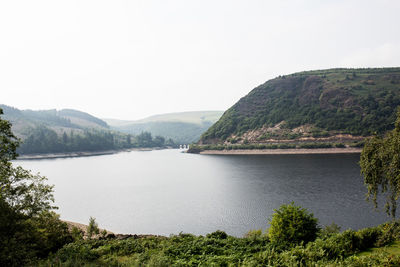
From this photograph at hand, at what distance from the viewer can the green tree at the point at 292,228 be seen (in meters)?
20.1

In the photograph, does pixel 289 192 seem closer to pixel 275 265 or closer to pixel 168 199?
pixel 168 199

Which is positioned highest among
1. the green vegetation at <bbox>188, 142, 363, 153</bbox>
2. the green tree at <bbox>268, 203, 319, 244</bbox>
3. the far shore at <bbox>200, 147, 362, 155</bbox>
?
the green vegetation at <bbox>188, 142, 363, 153</bbox>

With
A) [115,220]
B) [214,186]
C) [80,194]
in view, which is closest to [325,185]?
[214,186]

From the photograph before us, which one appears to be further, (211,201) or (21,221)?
(211,201)

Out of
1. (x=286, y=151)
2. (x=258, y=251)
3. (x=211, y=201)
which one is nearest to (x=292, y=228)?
(x=258, y=251)

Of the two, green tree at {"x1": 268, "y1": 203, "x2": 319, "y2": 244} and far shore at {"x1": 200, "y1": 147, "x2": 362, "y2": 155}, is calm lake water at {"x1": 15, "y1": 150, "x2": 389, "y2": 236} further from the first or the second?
far shore at {"x1": 200, "y1": 147, "x2": 362, "y2": 155}

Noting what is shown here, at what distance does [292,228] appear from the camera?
20.1 metres

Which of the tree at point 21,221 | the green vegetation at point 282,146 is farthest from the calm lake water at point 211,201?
the green vegetation at point 282,146

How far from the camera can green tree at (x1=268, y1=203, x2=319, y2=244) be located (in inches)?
792

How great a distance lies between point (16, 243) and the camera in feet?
55.6

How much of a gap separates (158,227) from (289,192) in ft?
91.5

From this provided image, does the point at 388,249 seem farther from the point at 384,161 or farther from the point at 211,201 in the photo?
the point at 211,201

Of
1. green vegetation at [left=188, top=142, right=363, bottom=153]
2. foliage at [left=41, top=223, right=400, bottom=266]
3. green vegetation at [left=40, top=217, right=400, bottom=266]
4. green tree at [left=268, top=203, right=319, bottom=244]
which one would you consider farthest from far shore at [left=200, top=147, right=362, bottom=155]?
green tree at [left=268, top=203, right=319, bottom=244]

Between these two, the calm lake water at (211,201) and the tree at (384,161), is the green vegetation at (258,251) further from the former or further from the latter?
the calm lake water at (211,201)
